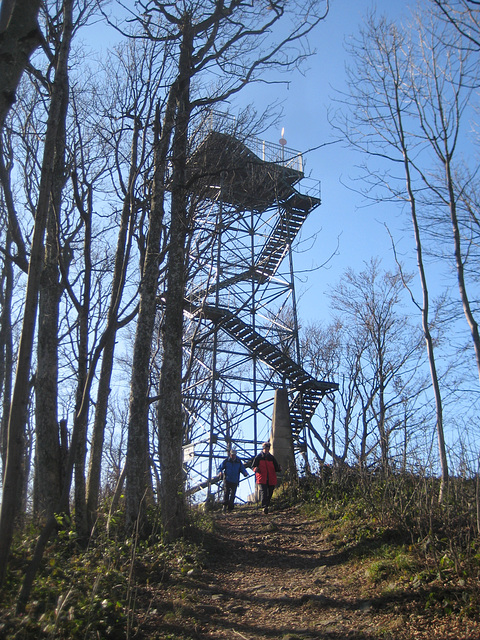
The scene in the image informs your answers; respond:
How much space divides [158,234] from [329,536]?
196 inches

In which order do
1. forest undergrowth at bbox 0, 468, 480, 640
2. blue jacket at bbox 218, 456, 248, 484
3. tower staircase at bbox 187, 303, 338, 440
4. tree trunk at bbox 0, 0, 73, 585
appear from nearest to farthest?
tree trunk at bbox 0, 0, 73, 585 < forest undergrowth at bbox 0, 468, 480, 640 < blue jacket at bbox 218, 456, 248, 484 < tower staircase at bbox 187, 303, 338, 440

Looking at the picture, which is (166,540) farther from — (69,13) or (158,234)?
(69,13)

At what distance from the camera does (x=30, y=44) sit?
175 inches

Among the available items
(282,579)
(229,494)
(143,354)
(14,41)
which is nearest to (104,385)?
(143,354)

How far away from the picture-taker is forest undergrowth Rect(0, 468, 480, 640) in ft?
14.9

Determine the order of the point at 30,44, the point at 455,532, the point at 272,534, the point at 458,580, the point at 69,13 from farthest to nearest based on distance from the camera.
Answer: the point at 272,534
the point at 69,13
the point at 455,532
the point at 458,580
the point at 30,44

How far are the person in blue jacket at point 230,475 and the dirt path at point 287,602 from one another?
3.51m

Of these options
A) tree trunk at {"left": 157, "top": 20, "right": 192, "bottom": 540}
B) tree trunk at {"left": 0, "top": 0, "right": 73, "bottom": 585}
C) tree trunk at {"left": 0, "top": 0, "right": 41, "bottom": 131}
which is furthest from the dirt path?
tree trunk at {"left": 0, "top": 0, "right": 41, "bottom": 131}

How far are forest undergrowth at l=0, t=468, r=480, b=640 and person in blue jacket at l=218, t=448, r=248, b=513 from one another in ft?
10.6

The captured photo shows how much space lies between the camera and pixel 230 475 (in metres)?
11.8

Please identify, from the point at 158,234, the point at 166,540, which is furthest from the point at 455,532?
the point at 158,234

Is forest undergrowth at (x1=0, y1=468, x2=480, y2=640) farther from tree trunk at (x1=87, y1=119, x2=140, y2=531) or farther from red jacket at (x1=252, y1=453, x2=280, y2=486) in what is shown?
red jacket at (x1=252, y1=453, x2=280, y2=486)

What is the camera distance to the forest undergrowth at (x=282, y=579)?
14.9 ft

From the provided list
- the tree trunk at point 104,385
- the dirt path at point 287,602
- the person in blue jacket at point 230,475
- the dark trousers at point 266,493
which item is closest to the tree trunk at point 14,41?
the tree trunk at point 104,385
